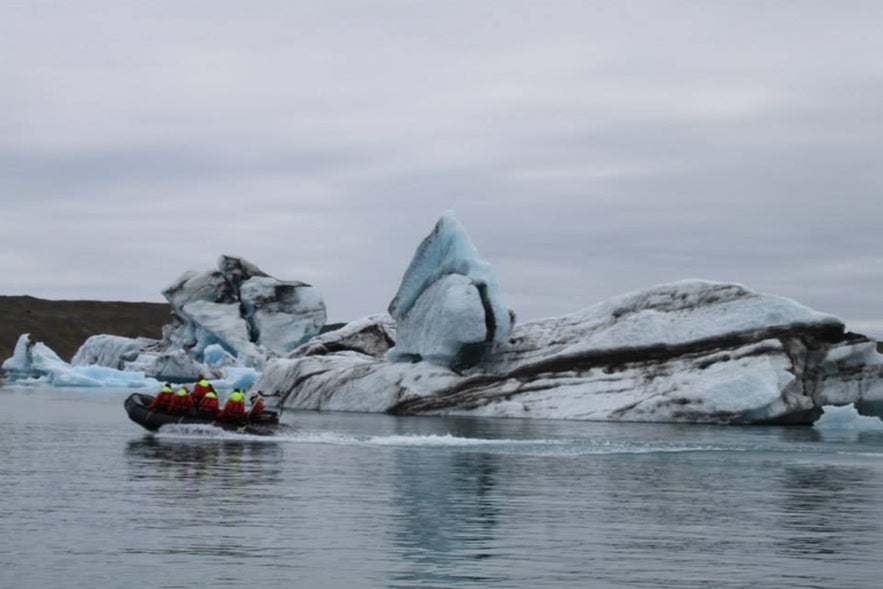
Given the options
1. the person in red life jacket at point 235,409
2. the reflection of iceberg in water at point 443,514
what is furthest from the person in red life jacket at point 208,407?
the reflection of iceberg in water at point 443,514

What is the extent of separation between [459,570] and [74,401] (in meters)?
58.8

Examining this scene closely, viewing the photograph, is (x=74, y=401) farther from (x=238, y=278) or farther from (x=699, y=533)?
(x=699, y=533)

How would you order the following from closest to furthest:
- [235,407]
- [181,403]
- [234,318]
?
[235,407]
[181,403]
[234,318]

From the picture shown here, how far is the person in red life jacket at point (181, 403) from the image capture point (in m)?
39.7

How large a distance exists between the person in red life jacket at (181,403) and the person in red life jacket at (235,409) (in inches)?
45.4

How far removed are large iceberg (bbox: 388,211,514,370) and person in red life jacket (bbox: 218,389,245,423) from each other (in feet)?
53.1

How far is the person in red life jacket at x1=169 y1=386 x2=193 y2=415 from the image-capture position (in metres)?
39.7

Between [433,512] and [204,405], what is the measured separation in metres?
20.7

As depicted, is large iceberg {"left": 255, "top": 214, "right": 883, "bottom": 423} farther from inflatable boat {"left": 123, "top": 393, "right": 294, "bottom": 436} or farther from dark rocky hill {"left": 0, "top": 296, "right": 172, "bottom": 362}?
dark rocky hill {"left": 0, "top": 296, "right": 172, "bottom": 362}

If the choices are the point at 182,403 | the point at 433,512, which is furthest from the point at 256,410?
the point at 433,512

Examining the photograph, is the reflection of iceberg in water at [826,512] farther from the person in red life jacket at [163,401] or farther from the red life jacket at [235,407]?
the person in red life jacket at [163,401]

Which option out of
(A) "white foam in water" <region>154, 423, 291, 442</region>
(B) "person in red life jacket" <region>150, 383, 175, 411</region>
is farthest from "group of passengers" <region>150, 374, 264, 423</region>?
(A) "white foam in water" <region>154, 423, 291, 442</region>

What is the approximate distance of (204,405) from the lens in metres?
40.1

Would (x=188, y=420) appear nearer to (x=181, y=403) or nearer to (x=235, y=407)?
(x=181, y=403)
